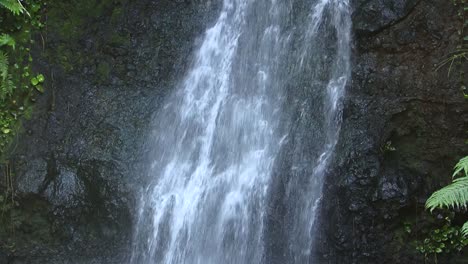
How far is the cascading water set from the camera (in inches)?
260

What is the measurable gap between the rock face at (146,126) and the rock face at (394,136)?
0.01m

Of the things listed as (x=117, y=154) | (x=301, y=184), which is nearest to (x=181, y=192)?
(x=117, y=154)

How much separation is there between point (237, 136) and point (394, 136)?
6.29 feet

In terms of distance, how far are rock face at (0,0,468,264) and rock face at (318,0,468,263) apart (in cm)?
1

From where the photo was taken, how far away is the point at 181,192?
6910 mm

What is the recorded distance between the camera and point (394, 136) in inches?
250

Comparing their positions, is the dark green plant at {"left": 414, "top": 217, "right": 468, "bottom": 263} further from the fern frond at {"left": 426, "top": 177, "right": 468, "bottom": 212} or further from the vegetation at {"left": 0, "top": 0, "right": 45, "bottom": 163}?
the vegetation at {"left": 0, "top": 0, "right": 45, "bottom": 163}

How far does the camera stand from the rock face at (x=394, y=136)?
620 cm

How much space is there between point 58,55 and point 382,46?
168 inches

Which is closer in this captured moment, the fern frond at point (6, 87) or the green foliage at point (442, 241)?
the green foliage at point (442, 241)

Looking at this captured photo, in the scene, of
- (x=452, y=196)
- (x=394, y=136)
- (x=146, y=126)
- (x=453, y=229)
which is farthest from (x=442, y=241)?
(x=146, y=126)

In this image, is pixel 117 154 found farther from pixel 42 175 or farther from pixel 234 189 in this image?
pixel 234 189

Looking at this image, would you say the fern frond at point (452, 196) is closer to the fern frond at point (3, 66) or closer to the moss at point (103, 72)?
the moss at point (103, 72)

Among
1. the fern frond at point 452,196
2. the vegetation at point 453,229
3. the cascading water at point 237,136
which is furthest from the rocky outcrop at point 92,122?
the fern frond at point 452,196
